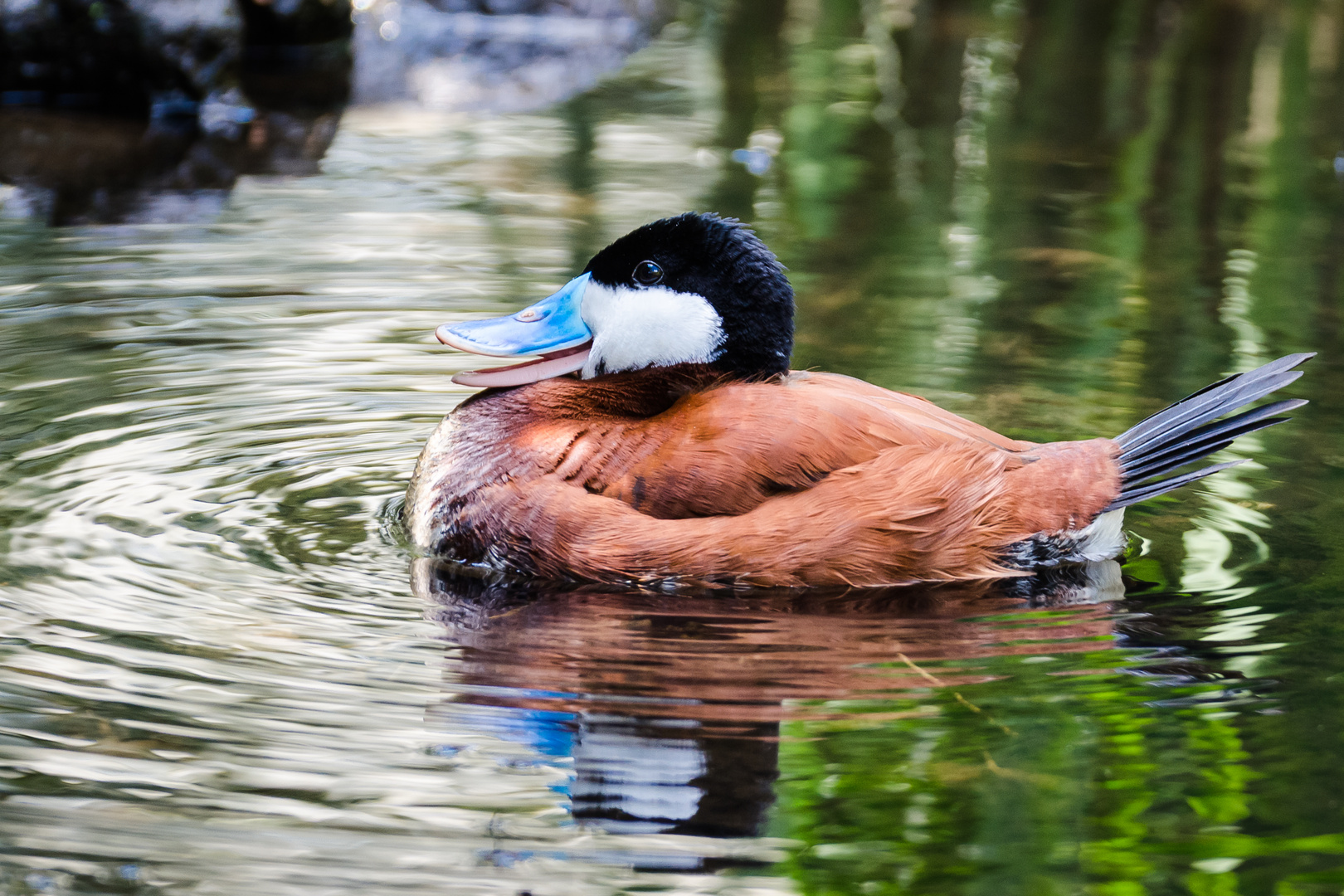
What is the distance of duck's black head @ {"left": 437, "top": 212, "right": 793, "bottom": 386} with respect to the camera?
4.20 metres

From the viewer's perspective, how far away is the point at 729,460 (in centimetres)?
398

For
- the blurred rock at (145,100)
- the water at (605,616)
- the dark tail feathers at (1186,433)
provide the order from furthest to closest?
the blurred rock at (145,100) → the dark tail feathers at (1186,433) → the water at (605,616)

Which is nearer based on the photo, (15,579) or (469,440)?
(15,579)

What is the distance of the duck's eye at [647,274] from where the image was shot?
4293mm

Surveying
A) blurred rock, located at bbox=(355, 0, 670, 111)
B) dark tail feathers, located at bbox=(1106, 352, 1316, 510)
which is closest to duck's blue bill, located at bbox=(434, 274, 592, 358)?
dark tail feathers, located at bbox=(1106, 352, 1316, 510)

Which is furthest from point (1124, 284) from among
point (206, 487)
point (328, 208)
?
point (206, 487)

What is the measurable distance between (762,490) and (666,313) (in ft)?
1.89

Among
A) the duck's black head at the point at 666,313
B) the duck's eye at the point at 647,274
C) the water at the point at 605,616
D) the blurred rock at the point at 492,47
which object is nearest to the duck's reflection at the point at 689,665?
the water at the point at 605,616

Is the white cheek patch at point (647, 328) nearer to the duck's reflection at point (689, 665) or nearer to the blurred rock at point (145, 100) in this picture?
the duck's reflection at point (689, 665)

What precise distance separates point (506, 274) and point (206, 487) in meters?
2.41

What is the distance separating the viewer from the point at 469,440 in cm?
437

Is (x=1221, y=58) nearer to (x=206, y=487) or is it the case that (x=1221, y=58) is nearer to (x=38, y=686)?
(x=206, y=487)

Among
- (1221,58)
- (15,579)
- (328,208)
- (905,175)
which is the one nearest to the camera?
(15,579)

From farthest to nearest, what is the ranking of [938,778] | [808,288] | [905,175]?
[905,175] < [808,288] < [938,778]
